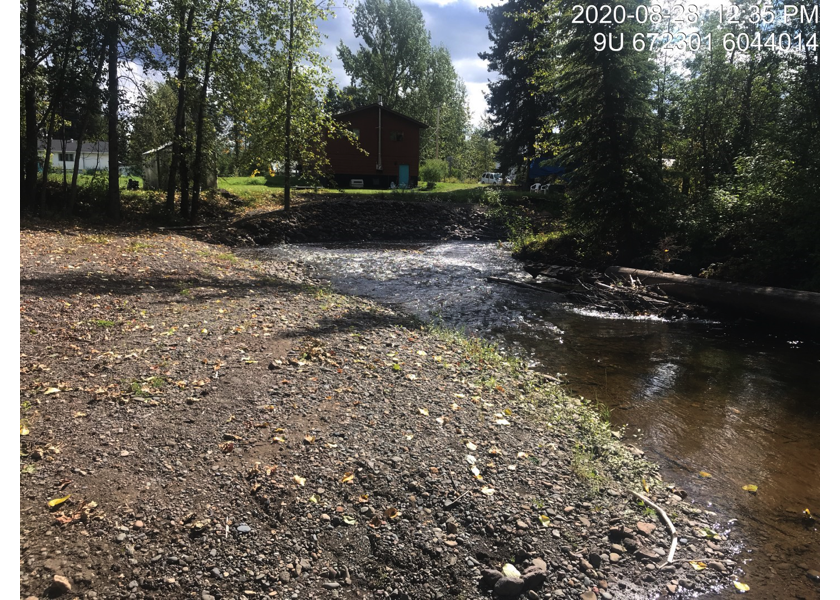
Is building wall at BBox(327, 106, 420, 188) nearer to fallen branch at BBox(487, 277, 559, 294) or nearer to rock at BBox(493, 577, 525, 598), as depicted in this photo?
fallen branch at BBox(487, 277, 559, 294)

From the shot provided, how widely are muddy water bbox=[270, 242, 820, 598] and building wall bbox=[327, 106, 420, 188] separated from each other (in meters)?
32.3

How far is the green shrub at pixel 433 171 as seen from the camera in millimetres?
54969

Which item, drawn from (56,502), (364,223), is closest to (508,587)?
(56,502)

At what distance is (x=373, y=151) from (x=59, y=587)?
1824 inches

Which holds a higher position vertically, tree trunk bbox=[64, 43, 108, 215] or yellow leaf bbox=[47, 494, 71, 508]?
tree trunk bbox=[64, 43, 108, 215]

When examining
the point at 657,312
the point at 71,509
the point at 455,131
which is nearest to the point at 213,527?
the point at 71,509

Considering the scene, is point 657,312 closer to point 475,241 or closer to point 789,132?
point 789,132

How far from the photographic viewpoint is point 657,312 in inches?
509

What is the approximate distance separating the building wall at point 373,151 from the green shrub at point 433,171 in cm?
592

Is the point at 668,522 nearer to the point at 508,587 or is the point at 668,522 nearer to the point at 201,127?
the point at 508,587

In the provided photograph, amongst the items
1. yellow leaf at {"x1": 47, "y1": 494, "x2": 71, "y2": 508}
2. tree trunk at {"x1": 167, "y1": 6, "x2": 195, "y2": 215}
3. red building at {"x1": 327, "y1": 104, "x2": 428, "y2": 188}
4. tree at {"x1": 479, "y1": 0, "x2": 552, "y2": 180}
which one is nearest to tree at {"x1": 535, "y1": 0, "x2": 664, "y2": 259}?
tree trunk at {"x1": 167, "y1": 6, "x2": 195, "y2": 215}

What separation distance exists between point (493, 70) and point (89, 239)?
37893 millimetres

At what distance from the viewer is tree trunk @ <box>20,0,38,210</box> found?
1759cm

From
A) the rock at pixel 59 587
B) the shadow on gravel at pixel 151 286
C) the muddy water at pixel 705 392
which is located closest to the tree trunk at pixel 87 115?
the shadow on gravel at pixel 151 286
